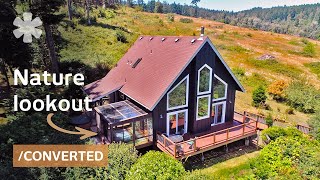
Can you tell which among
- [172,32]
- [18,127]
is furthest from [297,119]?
[172,32]

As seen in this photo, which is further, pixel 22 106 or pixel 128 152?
pixel 22 106

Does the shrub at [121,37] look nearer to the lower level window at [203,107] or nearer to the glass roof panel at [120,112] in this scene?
the glass roof panel at [120,112]

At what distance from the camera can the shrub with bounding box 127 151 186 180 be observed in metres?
9.92

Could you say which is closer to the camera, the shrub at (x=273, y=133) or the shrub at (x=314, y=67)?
the shrub at (x=273, y=133)

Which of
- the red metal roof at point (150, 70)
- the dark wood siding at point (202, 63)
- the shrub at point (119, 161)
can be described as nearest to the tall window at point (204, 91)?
the dark wood siding at point (202, 63)

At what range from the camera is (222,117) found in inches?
752

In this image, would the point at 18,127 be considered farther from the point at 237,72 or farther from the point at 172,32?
the point at 172,32

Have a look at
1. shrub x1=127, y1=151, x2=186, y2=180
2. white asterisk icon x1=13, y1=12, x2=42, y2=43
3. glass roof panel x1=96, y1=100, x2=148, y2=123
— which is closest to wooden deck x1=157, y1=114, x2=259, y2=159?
glass roof panel x1=96, y1=100, x2=148, y2=123

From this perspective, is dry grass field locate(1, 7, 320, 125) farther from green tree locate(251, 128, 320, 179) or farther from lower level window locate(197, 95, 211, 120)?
green tree locate(251, 128, 320, 179)

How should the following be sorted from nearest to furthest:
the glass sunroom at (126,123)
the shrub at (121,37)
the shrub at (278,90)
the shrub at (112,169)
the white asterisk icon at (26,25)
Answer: the shrub at (112,169)
the glass sunroom at (126,123)
the white asterisk icon at (26,25)
the shrub at (278,90)
the shrub at (121,37)

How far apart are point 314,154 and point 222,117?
9089mm

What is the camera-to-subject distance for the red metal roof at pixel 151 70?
15.8m

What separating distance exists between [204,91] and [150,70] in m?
4.10

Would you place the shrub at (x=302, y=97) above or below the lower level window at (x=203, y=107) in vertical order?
below
